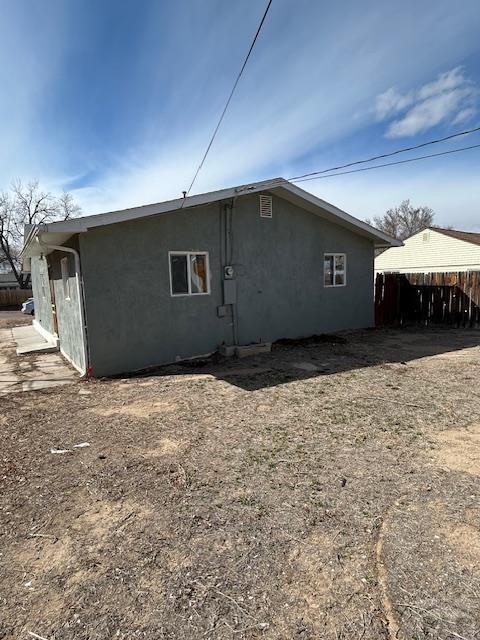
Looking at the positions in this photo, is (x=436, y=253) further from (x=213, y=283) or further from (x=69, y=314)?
(x=69, y=314)

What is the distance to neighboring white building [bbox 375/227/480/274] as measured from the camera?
67.3 ft

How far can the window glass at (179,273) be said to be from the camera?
7844mm

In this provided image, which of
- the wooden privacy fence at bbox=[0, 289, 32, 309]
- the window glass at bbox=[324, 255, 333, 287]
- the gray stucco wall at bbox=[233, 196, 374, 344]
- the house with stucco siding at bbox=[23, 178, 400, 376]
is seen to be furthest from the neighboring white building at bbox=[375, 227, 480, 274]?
the wooden privacy fence at bbox=[0, 289, 32, 309]

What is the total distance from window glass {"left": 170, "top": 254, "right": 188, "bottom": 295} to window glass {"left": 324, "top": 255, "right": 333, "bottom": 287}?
4.55 meters

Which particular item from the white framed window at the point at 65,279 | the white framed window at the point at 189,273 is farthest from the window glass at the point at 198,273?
the white framed window at the point at 65,279

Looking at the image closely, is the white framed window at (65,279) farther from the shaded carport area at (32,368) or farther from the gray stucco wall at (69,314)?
the shaded carport area at (32,368)

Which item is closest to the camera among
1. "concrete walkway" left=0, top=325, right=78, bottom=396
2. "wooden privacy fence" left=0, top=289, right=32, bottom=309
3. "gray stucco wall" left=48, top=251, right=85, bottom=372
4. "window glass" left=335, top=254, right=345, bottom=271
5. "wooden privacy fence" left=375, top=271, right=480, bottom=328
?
"concrete walkway" left=0, top=325, right=78, bottom=396

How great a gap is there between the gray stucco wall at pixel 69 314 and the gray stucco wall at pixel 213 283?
25.4 inches

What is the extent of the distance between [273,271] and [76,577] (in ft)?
26.4

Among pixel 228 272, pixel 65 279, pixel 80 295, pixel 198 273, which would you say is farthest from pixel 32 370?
pixel 228 272

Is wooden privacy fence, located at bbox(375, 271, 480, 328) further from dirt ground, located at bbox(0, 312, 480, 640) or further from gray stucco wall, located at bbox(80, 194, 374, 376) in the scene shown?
dirt ground, located at bbox(0, 312, 480, 640)

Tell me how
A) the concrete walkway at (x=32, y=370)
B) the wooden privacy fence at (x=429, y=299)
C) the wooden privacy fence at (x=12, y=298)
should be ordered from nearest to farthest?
the concrete walkway at (x=32, y=370)
the wooden privacy fence at (x=429, y=299)
the wooden privacy fence at (x=12, y=298)

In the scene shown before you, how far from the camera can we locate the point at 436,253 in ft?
73.0

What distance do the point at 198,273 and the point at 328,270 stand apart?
4.36 metres
